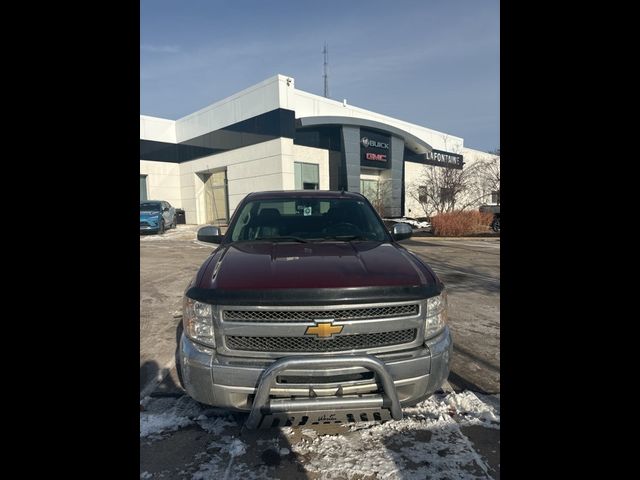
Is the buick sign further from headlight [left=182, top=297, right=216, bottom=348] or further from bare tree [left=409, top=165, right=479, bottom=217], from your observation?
headlight [left=182, top=297, right=216, bottom=348]

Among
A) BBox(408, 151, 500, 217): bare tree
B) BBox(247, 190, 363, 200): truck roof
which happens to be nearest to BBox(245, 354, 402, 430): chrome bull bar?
BBox(247, 190, 363, 200): truck roof

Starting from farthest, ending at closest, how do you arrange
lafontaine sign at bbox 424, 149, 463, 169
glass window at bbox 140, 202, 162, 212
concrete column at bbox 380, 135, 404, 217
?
1. lafontaine sign at bbox 424, 149, 463, 169
2. concrete column at bbox 380, 135, 404, 217
3. glass window at bbox 140, 202, 162, 212

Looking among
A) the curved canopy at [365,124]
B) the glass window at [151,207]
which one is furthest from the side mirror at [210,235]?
the curved canopy at [365,124]

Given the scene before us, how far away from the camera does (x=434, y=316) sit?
2.32m

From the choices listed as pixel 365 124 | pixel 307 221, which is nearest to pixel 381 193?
pixel 365 124

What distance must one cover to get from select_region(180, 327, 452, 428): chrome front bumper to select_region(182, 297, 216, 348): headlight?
0.19 ft

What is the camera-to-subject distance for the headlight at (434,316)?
2.29 metres

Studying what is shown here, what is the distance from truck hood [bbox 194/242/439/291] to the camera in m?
2.16

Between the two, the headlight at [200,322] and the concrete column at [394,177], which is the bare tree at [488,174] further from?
the headlight at [200,322]

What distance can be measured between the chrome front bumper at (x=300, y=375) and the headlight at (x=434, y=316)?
0.51 feet
